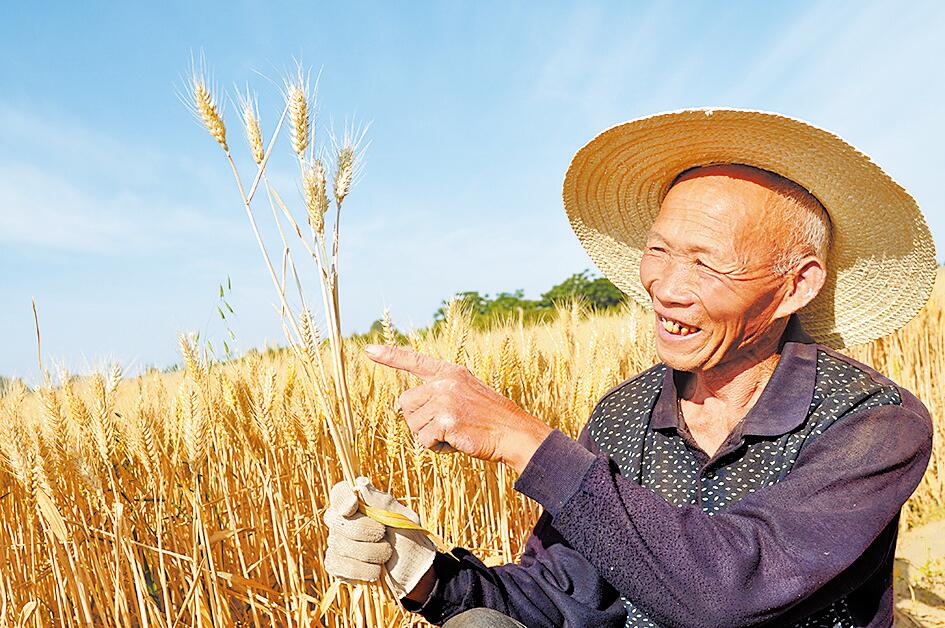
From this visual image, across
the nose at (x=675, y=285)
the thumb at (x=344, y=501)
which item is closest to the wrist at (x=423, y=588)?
the thumb at (x=344, y=501)

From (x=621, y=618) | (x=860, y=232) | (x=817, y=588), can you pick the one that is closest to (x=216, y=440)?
(x=621, y=618)

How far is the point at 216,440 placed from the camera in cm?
206

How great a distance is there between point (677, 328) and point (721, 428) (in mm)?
244

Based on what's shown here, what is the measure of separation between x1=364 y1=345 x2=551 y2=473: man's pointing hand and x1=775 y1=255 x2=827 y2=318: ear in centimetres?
61

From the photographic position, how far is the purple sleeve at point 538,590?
1.40 meters

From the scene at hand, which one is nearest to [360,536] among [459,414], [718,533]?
[459,414]

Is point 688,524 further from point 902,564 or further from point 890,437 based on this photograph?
point 902,564

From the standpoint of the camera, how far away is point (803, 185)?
1.50 meters

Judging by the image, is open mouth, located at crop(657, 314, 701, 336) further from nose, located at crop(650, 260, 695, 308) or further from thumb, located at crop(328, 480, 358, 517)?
thumb, located at crop(328, 480, 358, 517)

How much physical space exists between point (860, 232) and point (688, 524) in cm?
84

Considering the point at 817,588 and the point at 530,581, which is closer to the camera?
the point at 817,588

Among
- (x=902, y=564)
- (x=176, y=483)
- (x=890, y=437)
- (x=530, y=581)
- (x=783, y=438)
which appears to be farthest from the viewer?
(x=902, y=564)

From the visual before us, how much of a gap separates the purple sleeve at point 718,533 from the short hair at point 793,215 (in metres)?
0.41

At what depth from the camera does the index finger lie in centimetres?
114
